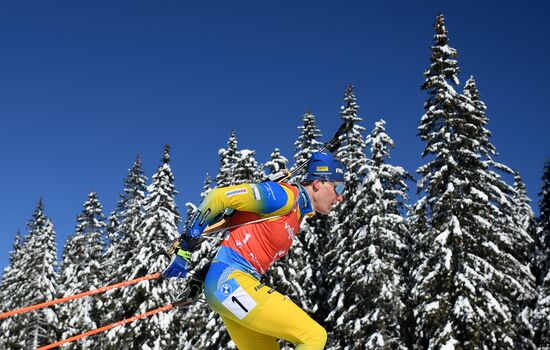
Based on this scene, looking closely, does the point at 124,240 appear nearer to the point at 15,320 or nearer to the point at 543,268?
the point at 15,320

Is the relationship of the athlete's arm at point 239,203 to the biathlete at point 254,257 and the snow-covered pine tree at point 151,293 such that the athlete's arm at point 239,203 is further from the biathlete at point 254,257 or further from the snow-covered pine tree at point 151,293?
the snow-covered pine tree at point 151,293

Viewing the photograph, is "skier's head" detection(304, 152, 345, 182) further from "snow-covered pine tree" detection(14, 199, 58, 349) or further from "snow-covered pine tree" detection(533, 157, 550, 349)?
"snow-covered pine tree" detection(14, 199, 58, 349)

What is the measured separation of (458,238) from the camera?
23000mm

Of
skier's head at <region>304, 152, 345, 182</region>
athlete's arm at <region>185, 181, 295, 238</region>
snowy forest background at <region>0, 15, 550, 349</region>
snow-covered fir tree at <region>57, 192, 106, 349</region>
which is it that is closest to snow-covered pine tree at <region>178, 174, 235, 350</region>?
snowy forest background at <region>0, 15, 550, 349</region>

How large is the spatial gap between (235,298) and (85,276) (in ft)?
128

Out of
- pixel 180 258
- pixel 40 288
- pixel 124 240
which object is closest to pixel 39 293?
pixel 40 288

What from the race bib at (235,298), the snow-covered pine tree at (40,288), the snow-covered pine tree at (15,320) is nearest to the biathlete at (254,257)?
the race bib at (235,298)

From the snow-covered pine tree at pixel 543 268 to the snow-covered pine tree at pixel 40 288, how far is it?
32.0 meters

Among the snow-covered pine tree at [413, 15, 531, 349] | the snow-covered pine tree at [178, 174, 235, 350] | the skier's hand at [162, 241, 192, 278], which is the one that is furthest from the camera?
the snow-covered pine tree at [178, 174, 235, 350]

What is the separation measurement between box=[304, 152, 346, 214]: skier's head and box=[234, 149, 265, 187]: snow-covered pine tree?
21.5m

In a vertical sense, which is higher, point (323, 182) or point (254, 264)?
point (323, 182)

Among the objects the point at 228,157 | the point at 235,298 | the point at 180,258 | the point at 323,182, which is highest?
the point at 228,157

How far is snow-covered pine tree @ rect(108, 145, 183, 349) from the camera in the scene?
98.9 ft

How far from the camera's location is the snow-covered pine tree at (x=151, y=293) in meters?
30.2
